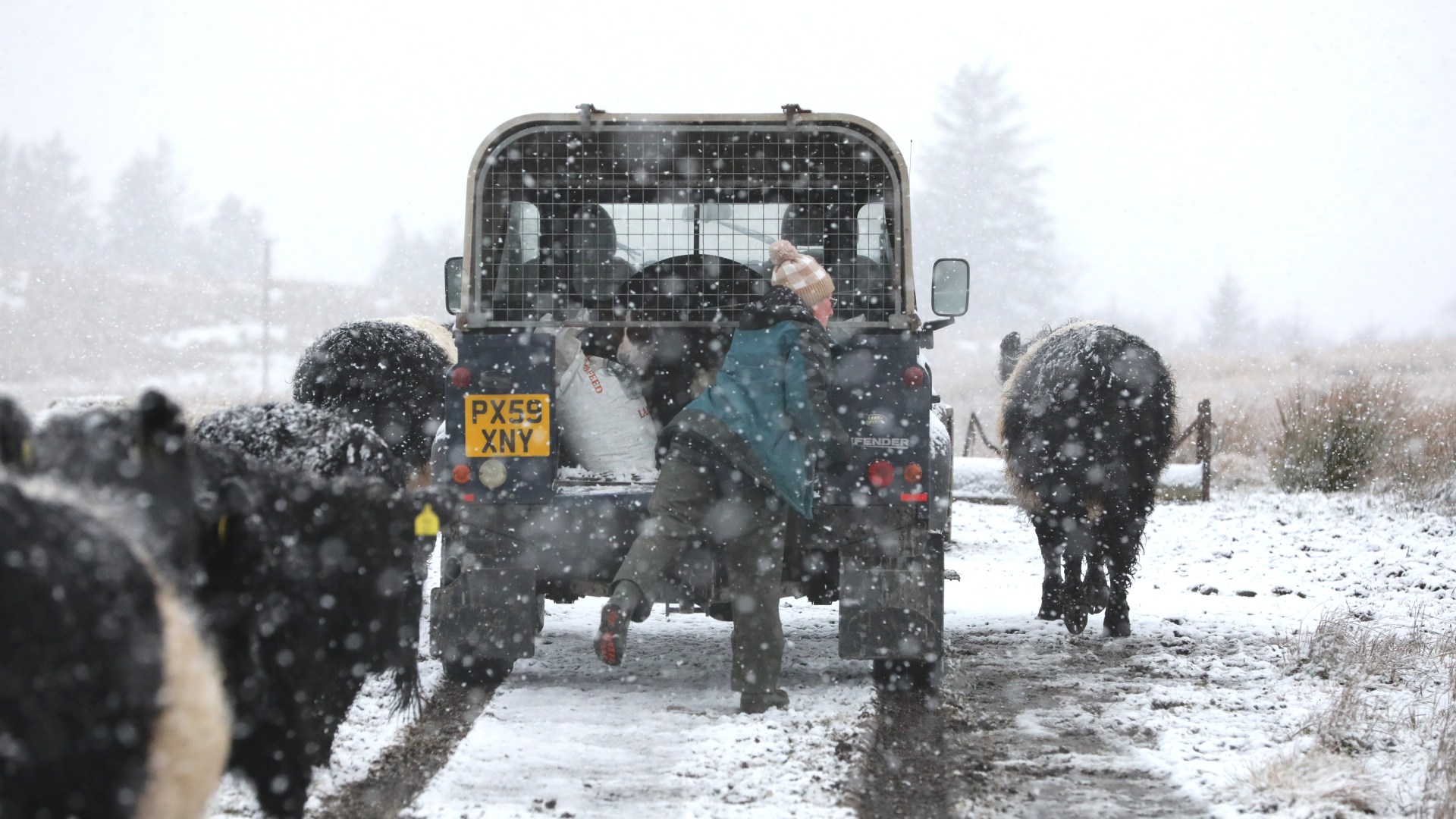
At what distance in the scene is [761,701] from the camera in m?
4.62

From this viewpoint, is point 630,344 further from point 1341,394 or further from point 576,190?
point 1341,394

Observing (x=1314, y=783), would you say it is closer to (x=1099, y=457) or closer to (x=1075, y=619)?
(x=1075, y=619)

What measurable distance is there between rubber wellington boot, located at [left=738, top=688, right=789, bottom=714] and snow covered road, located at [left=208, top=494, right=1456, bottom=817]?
0.22 ft

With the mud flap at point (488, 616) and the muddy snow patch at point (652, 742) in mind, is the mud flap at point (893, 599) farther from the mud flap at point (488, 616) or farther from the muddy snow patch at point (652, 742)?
the mud flap at point (488, 616)

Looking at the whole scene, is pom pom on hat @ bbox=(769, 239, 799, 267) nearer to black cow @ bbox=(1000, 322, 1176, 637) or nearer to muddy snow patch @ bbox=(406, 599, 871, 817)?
muddy snow patch @ bbox=(406, 599, 871, 817)

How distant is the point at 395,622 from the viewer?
3377 mm

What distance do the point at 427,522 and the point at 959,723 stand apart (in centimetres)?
257

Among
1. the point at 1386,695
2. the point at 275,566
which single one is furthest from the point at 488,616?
the point at 1386,695

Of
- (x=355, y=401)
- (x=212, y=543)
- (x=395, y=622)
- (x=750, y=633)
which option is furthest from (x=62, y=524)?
(x=355, y=401)

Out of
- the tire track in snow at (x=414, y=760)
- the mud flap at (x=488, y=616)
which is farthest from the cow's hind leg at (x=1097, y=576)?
the tire track in snow at (x=414, y=760)

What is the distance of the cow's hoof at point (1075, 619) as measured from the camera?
6.43 m

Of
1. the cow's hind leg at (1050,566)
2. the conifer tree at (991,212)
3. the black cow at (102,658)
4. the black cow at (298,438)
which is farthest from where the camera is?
the conifer tree at (991,212)

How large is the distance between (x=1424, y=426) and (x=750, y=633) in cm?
1040

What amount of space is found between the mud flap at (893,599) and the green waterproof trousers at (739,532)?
12.8 inches
